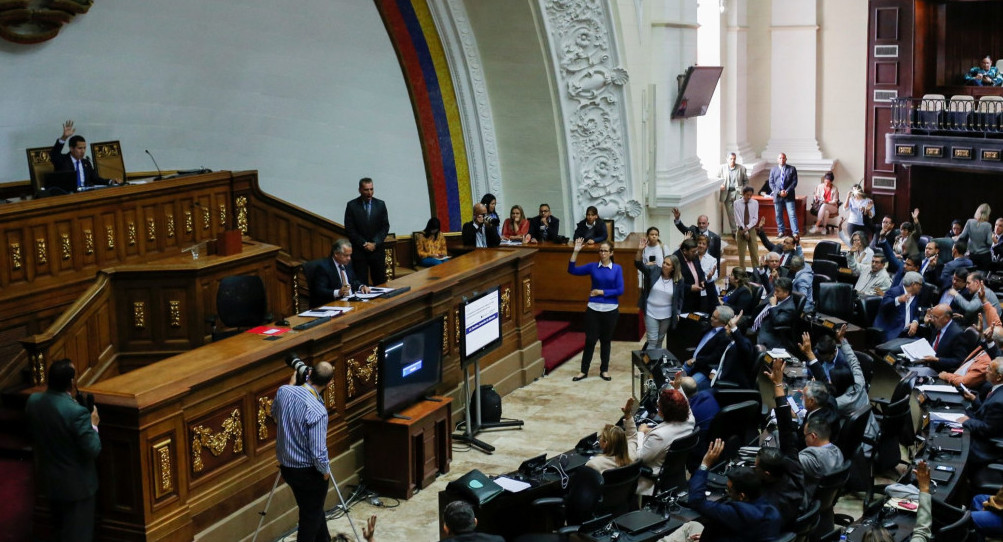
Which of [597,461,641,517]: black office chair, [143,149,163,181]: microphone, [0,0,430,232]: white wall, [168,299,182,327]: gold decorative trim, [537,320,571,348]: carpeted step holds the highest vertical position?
[0,0,430,232]: white wall

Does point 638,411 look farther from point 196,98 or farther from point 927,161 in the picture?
point 927,161

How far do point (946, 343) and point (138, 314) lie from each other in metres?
6.94

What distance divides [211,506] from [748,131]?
16927 millimetres

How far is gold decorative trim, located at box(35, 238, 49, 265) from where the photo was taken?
33.1 feet

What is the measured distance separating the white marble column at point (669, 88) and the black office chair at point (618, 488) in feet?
29.2

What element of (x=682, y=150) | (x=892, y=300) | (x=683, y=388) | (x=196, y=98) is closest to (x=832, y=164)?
(x=682, y=150)

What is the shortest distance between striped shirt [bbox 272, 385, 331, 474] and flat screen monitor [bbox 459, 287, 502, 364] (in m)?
2.55

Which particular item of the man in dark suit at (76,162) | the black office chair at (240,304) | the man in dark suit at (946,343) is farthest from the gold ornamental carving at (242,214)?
the man in dark suit at (946,343)

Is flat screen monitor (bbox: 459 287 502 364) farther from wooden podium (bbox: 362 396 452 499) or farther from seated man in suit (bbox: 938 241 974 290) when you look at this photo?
seated man in suit (bbox: 938 241 974 290)

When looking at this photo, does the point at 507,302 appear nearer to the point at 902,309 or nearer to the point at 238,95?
the point at 902,309

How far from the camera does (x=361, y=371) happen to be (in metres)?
9.15

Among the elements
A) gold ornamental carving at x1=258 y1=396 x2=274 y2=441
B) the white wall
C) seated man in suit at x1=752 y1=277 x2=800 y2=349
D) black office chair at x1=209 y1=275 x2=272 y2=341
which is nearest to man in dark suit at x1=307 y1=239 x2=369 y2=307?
black office chair at x1=209 y1=275 x2=272 y2=341

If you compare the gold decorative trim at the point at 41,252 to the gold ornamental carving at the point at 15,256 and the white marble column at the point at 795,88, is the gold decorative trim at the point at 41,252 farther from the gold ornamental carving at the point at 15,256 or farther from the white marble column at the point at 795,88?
the white marble column at the point at 795,88

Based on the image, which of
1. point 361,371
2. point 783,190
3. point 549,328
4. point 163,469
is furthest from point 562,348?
point 783,190
